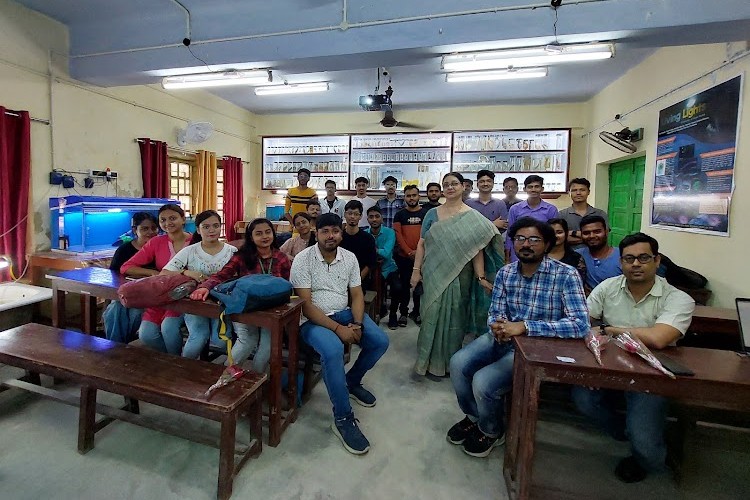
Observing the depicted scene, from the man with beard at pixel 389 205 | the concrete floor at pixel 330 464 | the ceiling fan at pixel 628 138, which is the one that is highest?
the ceiling fan at pixel 628 138

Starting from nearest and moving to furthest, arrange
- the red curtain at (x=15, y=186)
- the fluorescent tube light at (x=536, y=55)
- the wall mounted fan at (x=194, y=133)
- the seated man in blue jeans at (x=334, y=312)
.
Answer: the seated man in blue jeans at (x=334, y=312) < the fluorescent tube light at (x=536, y=55) < the red curtain at (x=15, y=186) < the wall mounted fan at (x=194, y=133)

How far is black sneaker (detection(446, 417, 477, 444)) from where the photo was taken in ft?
6.36

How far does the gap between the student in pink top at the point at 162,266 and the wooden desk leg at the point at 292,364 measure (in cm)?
83

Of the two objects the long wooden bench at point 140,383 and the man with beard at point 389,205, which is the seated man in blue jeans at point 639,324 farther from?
the man with beard at point 389,205

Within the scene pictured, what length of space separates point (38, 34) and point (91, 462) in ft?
12.7

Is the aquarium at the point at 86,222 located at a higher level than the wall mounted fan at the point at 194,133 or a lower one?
lower

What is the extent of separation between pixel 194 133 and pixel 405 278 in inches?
137

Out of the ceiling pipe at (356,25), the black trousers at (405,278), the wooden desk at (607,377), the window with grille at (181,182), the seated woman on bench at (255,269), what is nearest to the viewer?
the wooden desk at (607,377)

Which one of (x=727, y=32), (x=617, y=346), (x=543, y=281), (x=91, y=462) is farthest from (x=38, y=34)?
(x=727, y=32)

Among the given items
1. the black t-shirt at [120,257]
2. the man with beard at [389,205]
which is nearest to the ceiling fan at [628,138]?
the man with beard at [389,205]

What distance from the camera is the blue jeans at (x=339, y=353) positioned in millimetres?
1967

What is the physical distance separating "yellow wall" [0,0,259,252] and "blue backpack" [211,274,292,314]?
2913mm

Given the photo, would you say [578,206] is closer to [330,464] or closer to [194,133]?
[330,464]

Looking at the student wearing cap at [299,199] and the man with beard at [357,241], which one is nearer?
the man with beard at [357,241]
